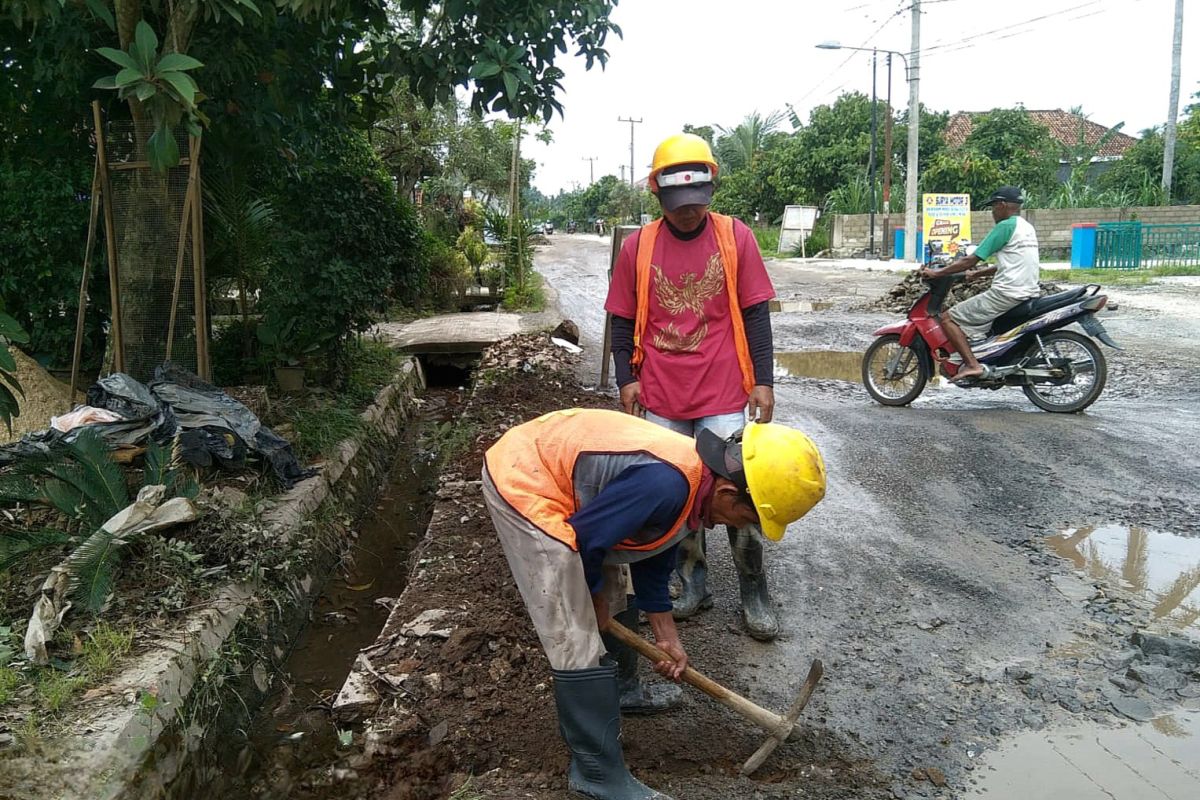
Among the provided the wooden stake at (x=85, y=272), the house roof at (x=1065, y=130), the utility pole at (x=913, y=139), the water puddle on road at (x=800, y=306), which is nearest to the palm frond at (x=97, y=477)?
the wooden stake at (x=85, y=272)

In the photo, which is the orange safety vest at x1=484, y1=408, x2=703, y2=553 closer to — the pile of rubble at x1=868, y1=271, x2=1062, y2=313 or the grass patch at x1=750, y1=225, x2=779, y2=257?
the pile of rubble at x1=868, y1=271, x2=1062, y2=313

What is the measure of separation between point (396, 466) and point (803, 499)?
5.41 metres

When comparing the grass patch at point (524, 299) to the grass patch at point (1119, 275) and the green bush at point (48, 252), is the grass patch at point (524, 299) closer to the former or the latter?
the green bush at point (48, 252)

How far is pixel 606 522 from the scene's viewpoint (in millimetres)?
2307

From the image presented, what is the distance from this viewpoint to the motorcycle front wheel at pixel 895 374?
7.02 metres

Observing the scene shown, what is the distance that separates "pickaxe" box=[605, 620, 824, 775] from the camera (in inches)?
105

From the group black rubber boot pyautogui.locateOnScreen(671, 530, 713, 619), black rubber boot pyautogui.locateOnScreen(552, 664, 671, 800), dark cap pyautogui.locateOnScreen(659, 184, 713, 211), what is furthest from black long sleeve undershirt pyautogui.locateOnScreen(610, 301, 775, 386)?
black rubber boot pyautogui.locateOnScreen(552, 664, 671, 800)

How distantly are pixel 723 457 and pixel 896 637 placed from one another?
1573 millimetres

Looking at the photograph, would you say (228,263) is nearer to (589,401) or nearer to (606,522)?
(589,401)

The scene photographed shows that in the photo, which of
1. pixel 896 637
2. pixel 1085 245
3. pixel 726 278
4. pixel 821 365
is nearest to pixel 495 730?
pixel 896 637

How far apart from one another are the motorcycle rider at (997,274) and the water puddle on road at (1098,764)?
4289 millimetres

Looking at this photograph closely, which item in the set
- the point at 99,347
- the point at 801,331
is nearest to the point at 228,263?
the point at 99,347

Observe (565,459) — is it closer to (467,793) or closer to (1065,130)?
(467,793)

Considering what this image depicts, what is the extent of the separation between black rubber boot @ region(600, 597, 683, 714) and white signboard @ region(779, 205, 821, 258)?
26.0 meters
